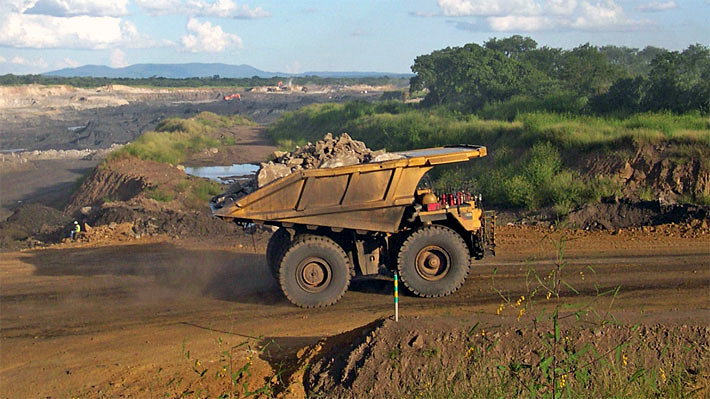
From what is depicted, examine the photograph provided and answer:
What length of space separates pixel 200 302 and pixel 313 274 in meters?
2.04

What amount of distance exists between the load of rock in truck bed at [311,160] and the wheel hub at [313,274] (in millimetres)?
1411

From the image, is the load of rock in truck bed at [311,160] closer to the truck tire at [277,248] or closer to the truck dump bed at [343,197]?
the truck dump bed at [343,197]

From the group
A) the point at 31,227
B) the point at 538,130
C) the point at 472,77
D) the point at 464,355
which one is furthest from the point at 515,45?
the point at 464,355

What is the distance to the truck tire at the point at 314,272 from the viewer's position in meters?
10.7

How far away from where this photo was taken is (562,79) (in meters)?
37.7

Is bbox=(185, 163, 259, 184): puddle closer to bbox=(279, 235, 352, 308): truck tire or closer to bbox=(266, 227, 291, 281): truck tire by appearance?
bbox=(266, 227, 291, 281): truck tire

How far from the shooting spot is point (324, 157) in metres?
11.1

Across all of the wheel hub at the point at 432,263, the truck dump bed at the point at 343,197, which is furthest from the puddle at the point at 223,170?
the wheel hub at the point at 432,263

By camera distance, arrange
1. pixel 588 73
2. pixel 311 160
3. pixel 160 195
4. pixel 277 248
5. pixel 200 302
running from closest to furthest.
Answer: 1. pixel 311 160
2. pixel 200 302
3. pixel 277 248
4. pixel 160 195
5. pixel 588 73

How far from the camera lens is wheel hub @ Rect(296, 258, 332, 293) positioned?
10.8m

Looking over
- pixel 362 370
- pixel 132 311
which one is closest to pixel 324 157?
pixel 132 311

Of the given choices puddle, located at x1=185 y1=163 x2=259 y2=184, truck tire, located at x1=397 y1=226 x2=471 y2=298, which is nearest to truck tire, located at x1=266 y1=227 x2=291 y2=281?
truck tire, located at x1=397 y1=226 x2=471 y2=298

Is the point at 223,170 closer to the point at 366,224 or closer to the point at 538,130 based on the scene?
the point at 538,130

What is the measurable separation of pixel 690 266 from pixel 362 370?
7889 mm
